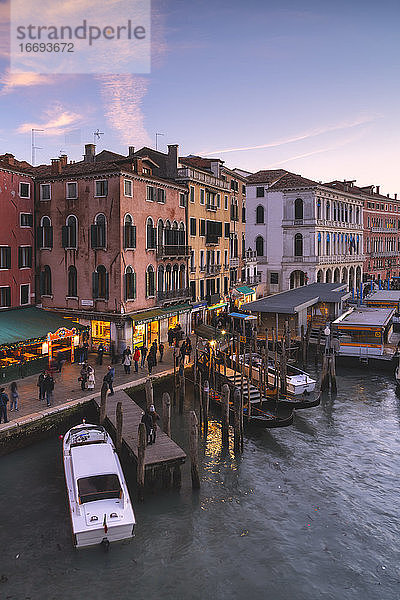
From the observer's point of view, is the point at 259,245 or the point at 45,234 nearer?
the point at 45,234

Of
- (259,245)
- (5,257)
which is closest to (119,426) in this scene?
(5,257)

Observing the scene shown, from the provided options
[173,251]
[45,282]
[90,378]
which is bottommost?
[90,378]

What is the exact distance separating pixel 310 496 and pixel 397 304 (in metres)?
36.1

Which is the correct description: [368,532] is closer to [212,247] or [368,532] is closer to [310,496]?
[310,496]

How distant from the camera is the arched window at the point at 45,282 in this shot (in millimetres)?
31875

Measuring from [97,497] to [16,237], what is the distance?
67.6ft

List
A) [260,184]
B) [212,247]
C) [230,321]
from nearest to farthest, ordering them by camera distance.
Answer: [230,321], [212,247], [260,184]

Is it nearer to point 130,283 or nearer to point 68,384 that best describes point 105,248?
point 130,283

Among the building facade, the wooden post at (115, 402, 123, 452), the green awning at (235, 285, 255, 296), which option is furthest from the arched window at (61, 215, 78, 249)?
the green awning at (235, 285, 255, 296)

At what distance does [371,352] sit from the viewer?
3412cm

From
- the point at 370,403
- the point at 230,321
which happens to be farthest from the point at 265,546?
the point at 230,321

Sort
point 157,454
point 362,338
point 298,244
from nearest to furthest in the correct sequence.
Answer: point 157,454 → point 362,338 → point 298,244

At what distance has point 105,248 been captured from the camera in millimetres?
29812

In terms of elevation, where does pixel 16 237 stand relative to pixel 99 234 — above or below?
below
